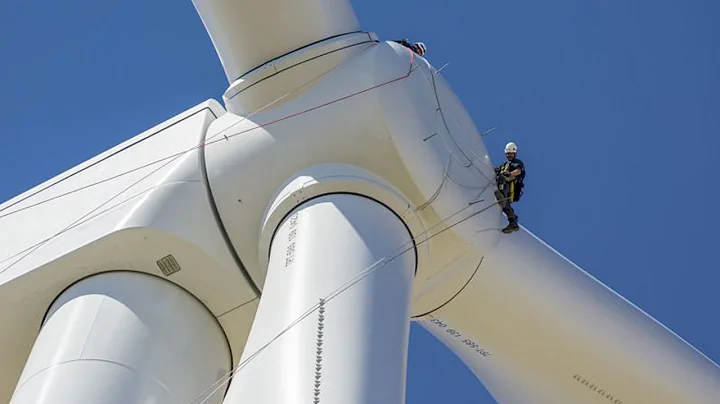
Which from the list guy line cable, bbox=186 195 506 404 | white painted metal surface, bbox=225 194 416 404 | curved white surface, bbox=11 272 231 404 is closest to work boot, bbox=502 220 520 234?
guy line cable, bbox=186 195 506 404

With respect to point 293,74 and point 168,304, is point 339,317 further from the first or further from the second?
point 293,74

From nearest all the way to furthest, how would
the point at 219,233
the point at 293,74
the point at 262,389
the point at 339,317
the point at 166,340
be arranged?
1. the point at 262,389
2. the point at 339,317
3. the point at 166,340
4. the point at 219,233
5. the point at 293,74

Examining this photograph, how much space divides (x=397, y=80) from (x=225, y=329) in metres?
2.54

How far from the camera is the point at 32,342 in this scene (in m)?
8.91

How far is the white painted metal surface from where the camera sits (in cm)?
634

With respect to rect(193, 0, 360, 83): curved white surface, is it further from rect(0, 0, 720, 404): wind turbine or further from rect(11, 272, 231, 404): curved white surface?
rect(11, 272, 231, 404): curved white surface

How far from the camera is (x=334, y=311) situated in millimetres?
6891

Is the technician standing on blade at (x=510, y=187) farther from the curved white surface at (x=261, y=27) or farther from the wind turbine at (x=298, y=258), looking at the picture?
the curved white surface at (x=261, y=27)

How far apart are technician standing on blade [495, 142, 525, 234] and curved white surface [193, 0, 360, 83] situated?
1931 millimetres

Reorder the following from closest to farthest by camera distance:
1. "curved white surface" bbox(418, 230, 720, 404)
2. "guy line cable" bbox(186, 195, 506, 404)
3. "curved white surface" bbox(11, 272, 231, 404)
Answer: "guy line cable" bbox(186, 195, 506, 404), "curved white surface" bbox(11, 272, 231, 404), "curved white surface" bbox(418, 230, 720, 404)

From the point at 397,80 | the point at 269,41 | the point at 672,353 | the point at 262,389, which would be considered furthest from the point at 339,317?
the point at 672,353

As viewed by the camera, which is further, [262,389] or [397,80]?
[397,80]

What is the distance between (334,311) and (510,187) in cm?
297

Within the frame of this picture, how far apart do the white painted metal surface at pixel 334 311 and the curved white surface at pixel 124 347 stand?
37.8 inches
